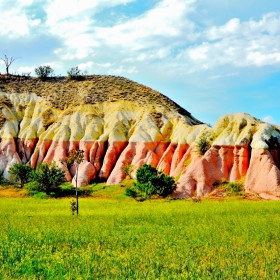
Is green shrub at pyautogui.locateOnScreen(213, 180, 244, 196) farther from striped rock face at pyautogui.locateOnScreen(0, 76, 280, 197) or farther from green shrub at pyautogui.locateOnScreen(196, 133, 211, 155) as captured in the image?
green shrub at pyautogui.locateOnScreen(196, 133, 211, 155)

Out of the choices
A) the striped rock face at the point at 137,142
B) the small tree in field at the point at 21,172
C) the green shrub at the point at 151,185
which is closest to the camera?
the green shrub at the point at 151,185

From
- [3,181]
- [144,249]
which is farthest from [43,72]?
[144,249]

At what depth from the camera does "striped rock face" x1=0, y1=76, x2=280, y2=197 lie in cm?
4428

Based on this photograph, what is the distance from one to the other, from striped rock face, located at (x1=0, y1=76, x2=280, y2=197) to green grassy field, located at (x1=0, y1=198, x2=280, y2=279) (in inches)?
796

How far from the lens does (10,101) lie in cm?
7662

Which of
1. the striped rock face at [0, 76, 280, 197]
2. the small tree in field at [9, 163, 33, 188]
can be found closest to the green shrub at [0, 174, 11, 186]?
the small tree in field at [9, 163, 33, 188]

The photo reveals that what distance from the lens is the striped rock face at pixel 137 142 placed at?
4428cm

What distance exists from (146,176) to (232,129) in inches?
458

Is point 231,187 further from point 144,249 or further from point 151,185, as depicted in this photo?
point 144,249

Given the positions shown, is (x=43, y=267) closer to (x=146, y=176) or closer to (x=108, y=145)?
(x=146, y=176)

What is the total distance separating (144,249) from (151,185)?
2891cm

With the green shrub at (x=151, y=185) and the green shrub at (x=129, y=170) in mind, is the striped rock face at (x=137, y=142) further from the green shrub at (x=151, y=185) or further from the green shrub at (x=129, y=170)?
the green shrub at (x=151, y=185)

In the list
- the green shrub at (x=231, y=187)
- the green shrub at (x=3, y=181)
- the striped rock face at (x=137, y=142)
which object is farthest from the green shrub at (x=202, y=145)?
the green shrub at (x=3, y=181)

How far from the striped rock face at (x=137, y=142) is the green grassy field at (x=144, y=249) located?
20.2 m
